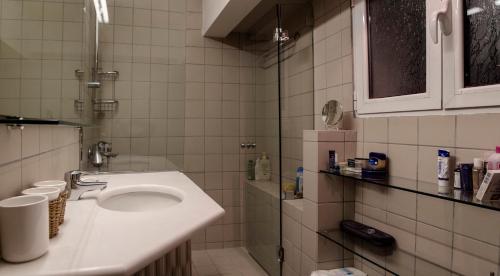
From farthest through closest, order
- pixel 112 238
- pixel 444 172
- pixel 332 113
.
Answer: pixel 332 113 → pixel 444 172 → pixel 112 238

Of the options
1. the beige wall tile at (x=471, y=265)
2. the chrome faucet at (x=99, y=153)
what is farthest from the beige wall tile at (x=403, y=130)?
the chrome faucet at (x=99, y=153)

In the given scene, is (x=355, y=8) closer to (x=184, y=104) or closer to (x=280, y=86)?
(x=280, y=86)

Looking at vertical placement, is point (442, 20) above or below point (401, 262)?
above

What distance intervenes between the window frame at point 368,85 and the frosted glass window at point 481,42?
0.11 metres

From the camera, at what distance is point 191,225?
868 millimetres

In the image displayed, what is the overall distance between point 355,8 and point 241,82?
1.38m

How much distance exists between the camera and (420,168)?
1.38 m

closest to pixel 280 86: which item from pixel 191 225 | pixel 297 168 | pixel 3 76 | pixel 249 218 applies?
pixel 297 168

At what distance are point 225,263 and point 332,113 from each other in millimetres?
1563

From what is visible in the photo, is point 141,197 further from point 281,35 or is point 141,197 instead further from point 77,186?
point 281,35

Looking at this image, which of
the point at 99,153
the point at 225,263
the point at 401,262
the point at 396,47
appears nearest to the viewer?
the point at 401,262

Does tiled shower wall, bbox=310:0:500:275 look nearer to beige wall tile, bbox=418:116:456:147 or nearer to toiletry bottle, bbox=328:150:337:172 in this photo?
beige wall tile, bbox=418:116:456:147

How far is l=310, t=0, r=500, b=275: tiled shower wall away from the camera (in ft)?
3.67

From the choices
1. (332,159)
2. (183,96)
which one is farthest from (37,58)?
(183,96)
